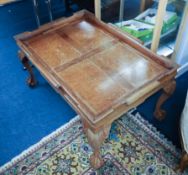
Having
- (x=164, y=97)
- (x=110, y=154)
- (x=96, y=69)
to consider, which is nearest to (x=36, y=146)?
(x=110, y=154)

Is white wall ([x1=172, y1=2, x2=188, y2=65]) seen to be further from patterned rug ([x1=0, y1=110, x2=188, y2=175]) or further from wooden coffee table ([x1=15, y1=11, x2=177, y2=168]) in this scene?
patterned rug ([x1=0, y1=110, x2=188, y2=175])

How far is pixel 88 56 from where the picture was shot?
136 cm

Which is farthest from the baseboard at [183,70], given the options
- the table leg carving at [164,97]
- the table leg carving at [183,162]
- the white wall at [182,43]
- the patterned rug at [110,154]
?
the table leg carving at [183,162]

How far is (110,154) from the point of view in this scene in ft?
4.49

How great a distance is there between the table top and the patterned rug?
0.42 meters

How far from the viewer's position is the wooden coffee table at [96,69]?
1.08 m

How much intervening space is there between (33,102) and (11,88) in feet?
0.84

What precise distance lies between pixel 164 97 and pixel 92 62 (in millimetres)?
487

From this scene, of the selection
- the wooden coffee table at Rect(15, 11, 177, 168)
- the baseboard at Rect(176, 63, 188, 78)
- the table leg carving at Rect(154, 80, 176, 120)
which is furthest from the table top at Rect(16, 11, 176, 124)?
the baseboard at Rect(176, 63, 188, 78)

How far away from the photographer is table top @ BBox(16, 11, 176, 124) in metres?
1.13

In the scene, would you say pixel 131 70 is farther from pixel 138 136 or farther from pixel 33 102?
pixel 33 102

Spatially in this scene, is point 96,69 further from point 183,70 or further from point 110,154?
point 183,70

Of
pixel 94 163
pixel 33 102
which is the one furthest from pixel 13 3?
pixel 94 163

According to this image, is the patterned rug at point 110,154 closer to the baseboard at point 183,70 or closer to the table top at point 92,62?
the table top at point 92,62
